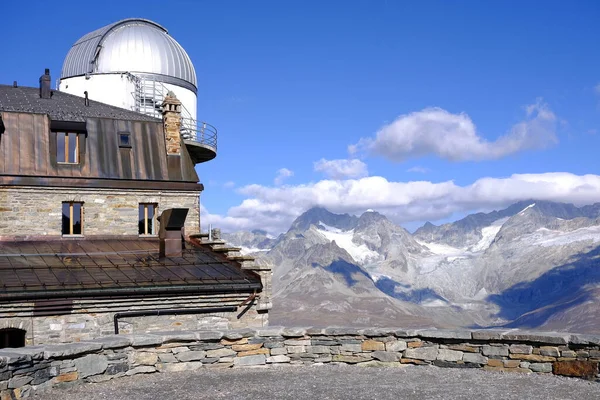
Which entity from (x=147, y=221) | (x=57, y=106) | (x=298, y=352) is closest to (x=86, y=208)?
(x=147, y=221)

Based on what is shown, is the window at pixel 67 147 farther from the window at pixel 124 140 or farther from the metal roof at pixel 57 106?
the window at pixel 124 140

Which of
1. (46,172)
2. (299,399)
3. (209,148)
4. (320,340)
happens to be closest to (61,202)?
(46,172)

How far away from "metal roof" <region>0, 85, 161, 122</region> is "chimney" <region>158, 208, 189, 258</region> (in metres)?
7.81

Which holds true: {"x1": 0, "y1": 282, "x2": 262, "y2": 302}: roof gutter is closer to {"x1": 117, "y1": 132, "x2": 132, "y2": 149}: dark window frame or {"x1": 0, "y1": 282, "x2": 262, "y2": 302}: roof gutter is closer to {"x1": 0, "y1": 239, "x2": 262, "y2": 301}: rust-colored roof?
{"x1": 0, "y1": 239, "x2": 262, "y2": 301}: rust-colored roof

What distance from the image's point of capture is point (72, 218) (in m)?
31.9

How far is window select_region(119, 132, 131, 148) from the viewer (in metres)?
34.3

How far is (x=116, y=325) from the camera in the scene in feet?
82.2

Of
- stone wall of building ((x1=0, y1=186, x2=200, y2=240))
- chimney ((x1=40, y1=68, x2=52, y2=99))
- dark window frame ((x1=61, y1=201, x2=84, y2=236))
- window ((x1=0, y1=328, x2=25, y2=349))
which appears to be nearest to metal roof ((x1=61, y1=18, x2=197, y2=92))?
chimney ((x1=40, y1=68, x2=52, y2=99))

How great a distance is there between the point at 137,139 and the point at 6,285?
12.6 meters

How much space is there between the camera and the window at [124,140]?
34.3m

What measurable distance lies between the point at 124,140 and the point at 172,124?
2400 millimetres

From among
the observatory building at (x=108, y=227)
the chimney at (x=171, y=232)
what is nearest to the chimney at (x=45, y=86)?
the observatory building at (x=108, y=227)

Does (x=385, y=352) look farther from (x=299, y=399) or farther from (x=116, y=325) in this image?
(x=116, y=325)

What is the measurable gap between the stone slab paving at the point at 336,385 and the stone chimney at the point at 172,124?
2196cm
